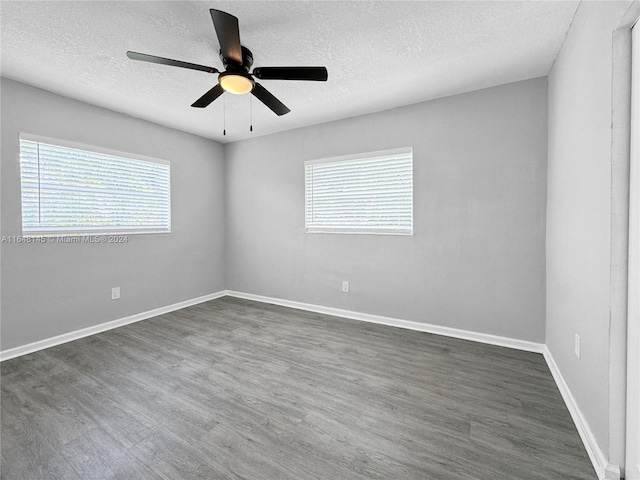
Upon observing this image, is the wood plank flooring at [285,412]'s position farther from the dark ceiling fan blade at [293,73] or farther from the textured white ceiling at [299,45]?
the textured white ceiling at [299,45]

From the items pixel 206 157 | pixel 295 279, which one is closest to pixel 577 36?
pixel 295 279

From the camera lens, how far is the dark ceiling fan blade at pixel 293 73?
182 cm

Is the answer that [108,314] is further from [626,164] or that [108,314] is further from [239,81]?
[626,164]

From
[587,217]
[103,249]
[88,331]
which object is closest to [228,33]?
[587,217]

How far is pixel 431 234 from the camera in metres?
3.15

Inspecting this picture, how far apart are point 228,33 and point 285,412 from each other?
2.34 metres

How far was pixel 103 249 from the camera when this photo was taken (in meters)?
3.31

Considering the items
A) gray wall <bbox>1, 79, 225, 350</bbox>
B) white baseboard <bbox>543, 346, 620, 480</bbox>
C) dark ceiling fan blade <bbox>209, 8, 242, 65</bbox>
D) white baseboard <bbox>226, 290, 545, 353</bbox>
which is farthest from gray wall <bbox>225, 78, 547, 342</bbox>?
dark ceiling fan blade <bbox>209, 8, 242, 65</bbox>

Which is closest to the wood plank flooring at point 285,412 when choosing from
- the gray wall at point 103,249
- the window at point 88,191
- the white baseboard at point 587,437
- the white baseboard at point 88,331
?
the white baseboard at point 587,437

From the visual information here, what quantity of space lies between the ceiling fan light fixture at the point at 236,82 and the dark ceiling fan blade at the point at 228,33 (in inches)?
3.6

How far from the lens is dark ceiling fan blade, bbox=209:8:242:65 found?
1.45 metres

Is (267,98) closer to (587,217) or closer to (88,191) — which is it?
(587,217)

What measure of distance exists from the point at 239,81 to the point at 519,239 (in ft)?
9.37

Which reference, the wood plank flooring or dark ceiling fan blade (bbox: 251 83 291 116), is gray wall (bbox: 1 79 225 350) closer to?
the wood plank flooring
